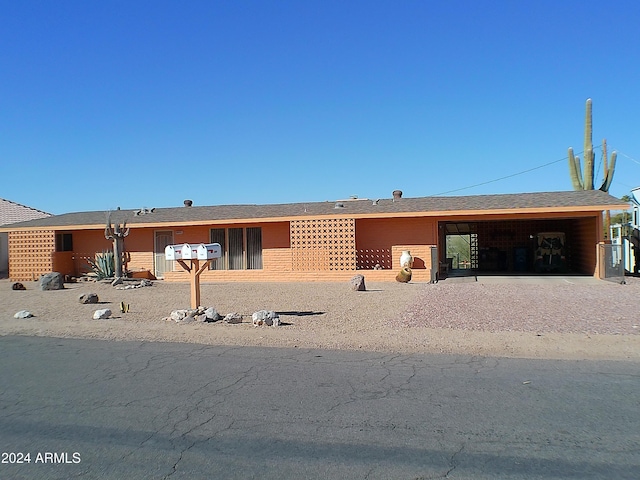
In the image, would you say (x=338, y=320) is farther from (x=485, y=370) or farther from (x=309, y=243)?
(x=309, y=243)

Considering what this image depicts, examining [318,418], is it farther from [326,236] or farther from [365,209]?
[365,209]

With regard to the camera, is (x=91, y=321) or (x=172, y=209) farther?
(x=172, y=209)

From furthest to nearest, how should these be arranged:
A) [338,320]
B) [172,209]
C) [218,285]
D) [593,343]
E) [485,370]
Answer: [172,209], [218,285], [338,320], [593,343], [485,370]

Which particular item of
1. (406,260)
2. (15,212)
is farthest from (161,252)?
(15,212)

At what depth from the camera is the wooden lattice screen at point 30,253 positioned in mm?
25375

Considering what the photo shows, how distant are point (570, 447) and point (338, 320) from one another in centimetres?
772

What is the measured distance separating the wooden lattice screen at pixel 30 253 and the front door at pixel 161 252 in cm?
479

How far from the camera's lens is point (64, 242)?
2619cm

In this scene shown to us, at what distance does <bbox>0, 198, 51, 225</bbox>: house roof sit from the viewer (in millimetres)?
35625

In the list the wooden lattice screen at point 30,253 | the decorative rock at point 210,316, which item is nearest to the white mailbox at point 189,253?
the decorative rock at point 210,316

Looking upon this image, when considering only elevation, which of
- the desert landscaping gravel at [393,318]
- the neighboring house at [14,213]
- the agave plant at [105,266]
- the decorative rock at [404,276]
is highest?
the neighboring house at [14,213]

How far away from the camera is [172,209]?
94.0 feet

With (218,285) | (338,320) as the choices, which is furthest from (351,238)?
(338,320)

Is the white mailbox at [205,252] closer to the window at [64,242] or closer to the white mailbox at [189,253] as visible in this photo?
the white mailbox at [189,253]
